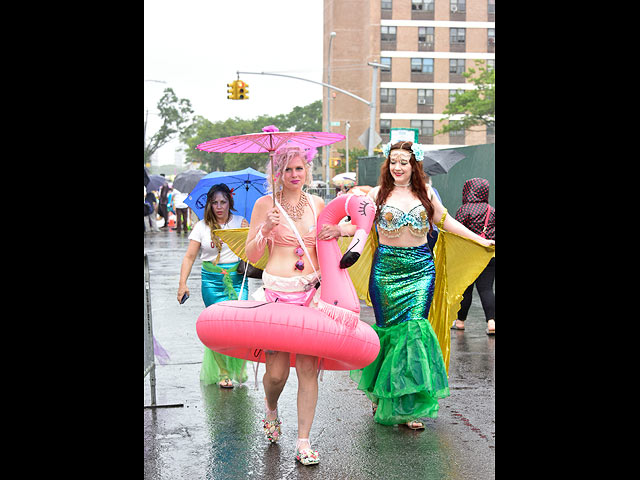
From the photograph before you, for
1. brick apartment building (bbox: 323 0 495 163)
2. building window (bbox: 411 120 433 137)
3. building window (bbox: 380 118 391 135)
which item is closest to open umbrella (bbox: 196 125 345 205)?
brick apartment building (bbox: 323 0 495 163)

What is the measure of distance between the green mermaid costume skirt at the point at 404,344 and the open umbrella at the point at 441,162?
1224cm

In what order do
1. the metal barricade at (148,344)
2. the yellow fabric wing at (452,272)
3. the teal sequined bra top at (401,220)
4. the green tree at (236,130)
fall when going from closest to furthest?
the metal barricade at (148,344) < the teal sequined bra top at (401,220) < the yellow fabric wing at (452,272) < the green tree at (236,130)

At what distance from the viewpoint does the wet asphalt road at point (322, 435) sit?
4.69 metres

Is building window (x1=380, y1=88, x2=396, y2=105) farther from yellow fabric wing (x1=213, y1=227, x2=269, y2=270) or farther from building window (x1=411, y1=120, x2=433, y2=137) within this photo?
yellow fabric wing (x1=213, y1=227, x2=269, y2=270)

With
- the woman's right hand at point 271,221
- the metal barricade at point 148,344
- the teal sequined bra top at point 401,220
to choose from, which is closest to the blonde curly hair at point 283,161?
the woman's right hand at point 271,221

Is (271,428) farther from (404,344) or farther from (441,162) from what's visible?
(441,162)

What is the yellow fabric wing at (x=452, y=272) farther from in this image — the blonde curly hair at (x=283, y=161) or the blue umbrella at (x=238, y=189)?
the blue umbrella at (x=238, y=189)

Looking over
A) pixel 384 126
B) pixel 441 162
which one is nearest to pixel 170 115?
pixel 384 126

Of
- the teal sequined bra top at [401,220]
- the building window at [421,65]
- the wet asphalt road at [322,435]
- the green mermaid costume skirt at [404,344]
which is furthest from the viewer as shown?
the building window at [421,65]

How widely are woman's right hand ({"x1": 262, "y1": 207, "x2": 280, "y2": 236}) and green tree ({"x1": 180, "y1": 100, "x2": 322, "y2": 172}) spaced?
10091 centimetres

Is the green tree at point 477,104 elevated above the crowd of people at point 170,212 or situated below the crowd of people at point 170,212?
above

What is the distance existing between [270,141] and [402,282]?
1545mm
